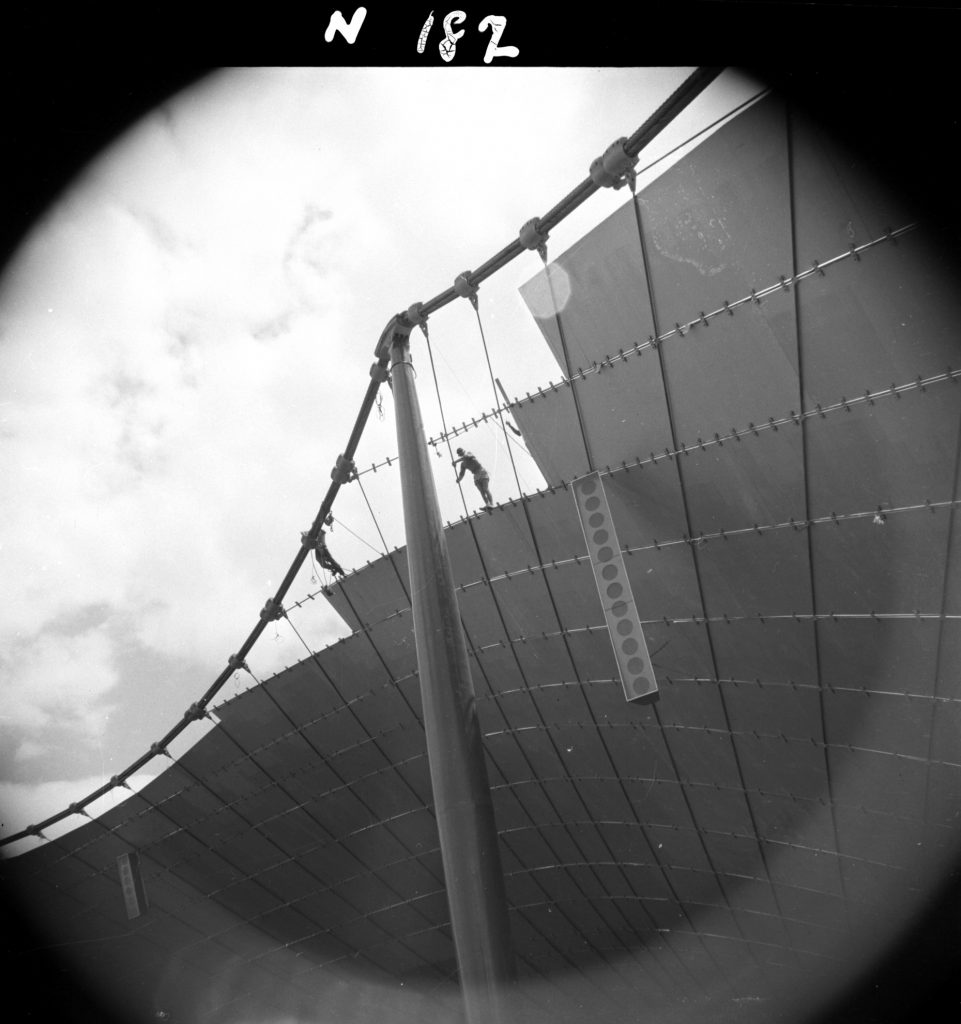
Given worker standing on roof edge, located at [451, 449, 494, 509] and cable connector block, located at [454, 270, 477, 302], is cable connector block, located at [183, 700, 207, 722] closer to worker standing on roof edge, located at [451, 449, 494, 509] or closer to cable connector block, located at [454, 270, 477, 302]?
worker standing on roof edge, located at [451, 449, 494, 509]

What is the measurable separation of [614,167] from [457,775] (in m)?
7.87

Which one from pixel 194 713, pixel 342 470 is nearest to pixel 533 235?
pixel 342 470

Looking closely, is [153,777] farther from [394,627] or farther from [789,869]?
[789,869]

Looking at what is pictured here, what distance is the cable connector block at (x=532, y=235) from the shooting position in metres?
11.3

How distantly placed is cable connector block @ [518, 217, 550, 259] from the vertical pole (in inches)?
141

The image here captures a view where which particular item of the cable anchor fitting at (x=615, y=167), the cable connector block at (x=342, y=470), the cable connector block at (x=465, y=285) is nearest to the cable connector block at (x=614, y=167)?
the cable anchor fitting at (x=615, y=167)

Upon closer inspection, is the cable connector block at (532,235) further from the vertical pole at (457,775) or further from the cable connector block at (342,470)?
the cable connector block at (342,470)

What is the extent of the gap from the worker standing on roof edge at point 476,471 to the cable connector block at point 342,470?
8.32 feet

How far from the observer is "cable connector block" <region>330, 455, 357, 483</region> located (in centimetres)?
1561

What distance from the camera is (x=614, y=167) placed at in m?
10.5

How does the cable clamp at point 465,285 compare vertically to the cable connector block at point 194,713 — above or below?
above

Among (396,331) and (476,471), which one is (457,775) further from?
(476,471)

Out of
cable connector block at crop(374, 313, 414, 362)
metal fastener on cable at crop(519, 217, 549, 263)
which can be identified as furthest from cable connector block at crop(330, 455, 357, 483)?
metal fastener on cable at crop(519, 217, 549, 263)

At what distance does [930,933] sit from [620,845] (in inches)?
345
